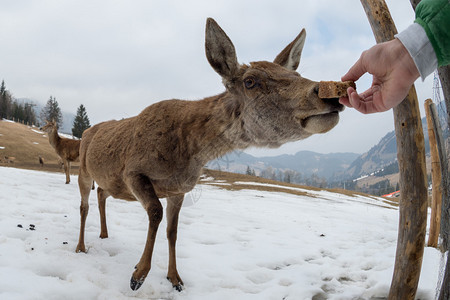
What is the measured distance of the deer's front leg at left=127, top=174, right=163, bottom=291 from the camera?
11.6 feet

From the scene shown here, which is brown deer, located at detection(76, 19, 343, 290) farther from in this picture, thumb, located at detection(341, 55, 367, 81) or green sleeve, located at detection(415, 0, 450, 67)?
green sleeve, located at detection(415, 0, 450, 67)

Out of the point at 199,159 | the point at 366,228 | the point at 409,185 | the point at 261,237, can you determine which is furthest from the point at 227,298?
the point at 366,228

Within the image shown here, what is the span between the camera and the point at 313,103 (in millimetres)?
2568

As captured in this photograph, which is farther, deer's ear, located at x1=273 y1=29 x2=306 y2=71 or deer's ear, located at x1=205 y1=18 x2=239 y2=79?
deer's ear, located at x1=273 y1=29 x2=306 y2=71

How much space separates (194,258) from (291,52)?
3861 mm

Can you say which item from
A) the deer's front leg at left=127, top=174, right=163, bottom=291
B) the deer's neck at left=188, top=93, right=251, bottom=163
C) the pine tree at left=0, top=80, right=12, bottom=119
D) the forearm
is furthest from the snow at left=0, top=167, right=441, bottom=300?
the pine tree at left=0, top=80, right=12, bottom=119

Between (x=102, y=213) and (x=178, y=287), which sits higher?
(x=102, y=213)

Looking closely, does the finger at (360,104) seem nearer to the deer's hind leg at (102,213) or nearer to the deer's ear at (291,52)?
the deer's ear at (291,52)

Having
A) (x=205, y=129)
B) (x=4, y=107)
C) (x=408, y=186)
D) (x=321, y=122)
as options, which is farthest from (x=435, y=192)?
(x=4, y=107)

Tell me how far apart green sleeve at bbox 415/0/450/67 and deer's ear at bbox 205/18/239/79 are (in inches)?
72.8

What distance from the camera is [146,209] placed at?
357 centimetres

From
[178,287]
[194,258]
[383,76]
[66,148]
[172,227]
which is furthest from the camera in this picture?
[66,148]

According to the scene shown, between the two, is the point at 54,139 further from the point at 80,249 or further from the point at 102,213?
the point at 80,249

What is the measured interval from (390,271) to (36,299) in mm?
5246
